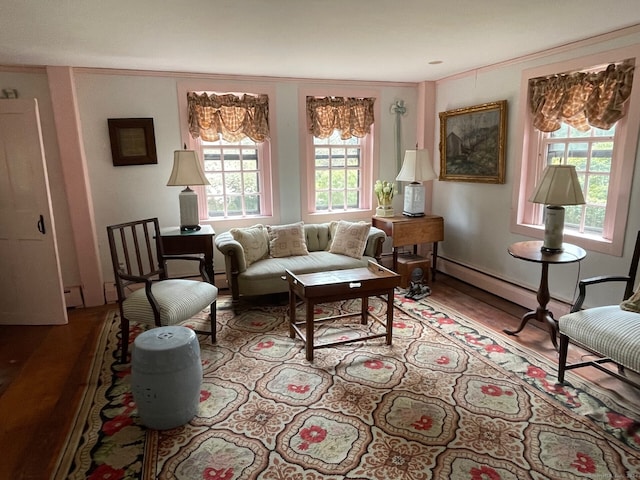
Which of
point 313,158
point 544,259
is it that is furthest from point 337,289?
point 313,158

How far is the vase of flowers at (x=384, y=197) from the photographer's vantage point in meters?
4.71

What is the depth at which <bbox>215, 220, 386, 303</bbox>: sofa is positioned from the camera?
3771mm

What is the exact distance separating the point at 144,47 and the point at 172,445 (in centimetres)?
280

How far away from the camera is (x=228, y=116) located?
435 centimetres

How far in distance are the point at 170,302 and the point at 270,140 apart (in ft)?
7.81

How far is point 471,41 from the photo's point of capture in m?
3.15

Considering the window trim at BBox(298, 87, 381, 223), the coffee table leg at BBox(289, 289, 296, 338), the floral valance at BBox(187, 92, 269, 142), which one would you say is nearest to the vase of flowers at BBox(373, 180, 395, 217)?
the window trim at BBox(298, 87, 381, 223)

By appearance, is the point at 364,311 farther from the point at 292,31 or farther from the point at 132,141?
the point at 132,141

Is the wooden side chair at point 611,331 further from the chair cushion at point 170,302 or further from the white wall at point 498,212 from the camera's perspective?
the chair cushion at point 170,302

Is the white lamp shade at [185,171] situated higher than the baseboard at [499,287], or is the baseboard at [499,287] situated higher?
the white lamp shade at [185,171]

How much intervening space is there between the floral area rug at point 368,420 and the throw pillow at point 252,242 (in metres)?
1.02

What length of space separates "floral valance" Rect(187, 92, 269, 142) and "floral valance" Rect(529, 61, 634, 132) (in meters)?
2.66

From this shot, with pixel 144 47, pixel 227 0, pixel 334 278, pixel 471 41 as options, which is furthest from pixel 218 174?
pixel 471 41

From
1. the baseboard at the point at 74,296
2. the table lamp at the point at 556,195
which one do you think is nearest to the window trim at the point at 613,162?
the table lamp at the point at 556,195
